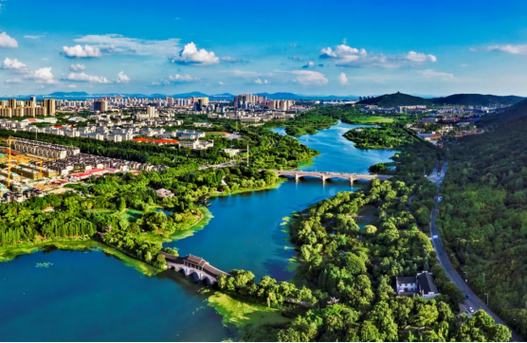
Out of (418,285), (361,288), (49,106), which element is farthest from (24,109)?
(418,285)

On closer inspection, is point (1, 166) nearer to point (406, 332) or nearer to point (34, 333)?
point (34, 333)

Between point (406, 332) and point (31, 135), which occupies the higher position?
point (31, 135)

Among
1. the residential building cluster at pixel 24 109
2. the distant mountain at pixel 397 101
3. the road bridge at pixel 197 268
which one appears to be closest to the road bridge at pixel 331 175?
the road bridge at pixel 197 268

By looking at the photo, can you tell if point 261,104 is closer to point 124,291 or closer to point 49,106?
point 49,106

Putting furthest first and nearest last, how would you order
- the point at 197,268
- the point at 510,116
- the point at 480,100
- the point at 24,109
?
1. the point at 480,100
2. the point at 24,109
3. the point at 510,116
4. the point at 197,268

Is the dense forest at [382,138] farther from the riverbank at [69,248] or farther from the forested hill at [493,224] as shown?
the riverbank at [69,248]

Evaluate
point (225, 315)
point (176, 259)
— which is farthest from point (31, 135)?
point (225, 315)
